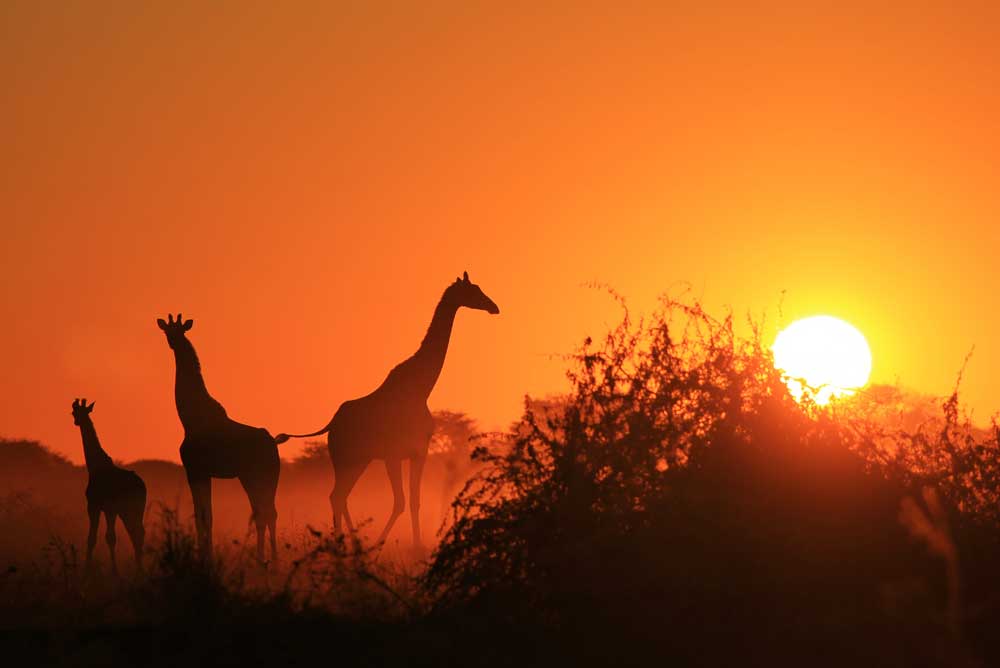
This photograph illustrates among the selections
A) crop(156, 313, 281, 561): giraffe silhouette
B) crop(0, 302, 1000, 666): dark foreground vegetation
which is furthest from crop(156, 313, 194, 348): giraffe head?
crop(0, 302, 1000, 666): dark foreground vegetation

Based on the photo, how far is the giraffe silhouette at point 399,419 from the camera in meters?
18.4

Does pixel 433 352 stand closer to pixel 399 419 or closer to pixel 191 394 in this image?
pixel 399 419

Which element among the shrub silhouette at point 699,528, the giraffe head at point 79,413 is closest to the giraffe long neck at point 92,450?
the giraffe head at point 79,413

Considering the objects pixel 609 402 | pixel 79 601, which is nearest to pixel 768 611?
pixel 609 402

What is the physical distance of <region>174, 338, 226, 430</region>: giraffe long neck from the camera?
16.3 meters

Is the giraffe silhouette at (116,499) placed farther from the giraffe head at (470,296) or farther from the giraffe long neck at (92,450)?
the giraffe head at (470,296)

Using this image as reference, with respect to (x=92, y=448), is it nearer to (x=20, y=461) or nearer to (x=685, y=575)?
(x=685, y=575)

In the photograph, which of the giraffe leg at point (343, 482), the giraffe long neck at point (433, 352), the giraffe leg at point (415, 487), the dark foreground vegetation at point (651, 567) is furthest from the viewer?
the giraffe long neck at point (433, 352)

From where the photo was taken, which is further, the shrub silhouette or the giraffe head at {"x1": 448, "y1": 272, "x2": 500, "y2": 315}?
the giraffe head at {"x1": 448, "y1": 272, "x2": 500, "y2": 315}

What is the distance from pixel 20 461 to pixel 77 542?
19.5 meters

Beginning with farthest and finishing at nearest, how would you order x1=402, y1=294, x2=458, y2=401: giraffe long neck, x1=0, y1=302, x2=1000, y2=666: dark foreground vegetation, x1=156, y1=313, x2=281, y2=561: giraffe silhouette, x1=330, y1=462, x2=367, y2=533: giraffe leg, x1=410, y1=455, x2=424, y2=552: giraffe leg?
x1=402, y1=294, x2=458, y2=401: giraffe long neck
x1=330, y1=462, x2=367, y2=533: giraffe leg
x1=410, y1=455, x2=424, y2=552: giraffe leg
x1=156, y1=313, x2=281, y2=561: giraffe silhouette
x1=0, y1=302, x2=1000, y2=666: dark foreground vegetation

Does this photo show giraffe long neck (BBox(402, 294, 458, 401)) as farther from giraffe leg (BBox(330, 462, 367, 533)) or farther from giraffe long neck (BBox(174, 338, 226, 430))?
giraffe long neck (BBox(174, 338, 226, 430))

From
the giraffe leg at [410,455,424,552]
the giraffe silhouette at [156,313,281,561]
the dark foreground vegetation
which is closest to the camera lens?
the dark foreground vegetation

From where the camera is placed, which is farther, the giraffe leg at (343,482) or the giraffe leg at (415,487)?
the giraffe leg at (343,482)
